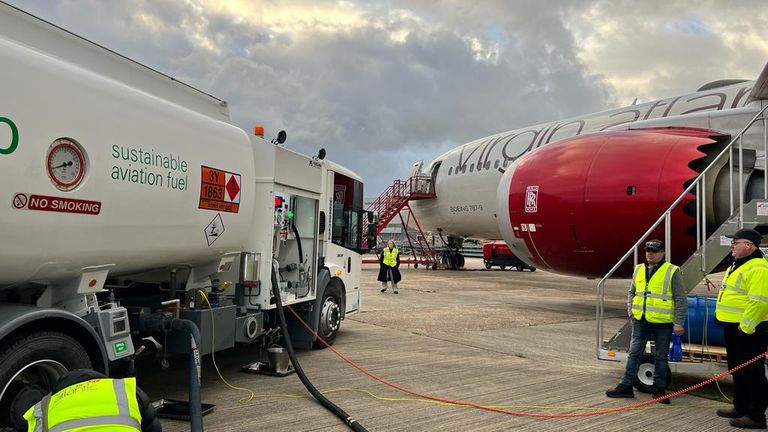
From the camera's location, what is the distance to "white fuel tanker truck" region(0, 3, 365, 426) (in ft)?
13.6

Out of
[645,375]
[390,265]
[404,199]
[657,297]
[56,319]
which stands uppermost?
[404,199]

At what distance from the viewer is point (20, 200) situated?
4039 millimetres

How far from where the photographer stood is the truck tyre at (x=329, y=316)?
9125mm

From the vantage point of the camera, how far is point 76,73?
4.66m

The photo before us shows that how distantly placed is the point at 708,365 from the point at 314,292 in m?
5.42

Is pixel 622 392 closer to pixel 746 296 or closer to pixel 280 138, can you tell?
pixel 746 296

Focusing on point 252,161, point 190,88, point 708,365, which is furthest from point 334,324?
point 708,365

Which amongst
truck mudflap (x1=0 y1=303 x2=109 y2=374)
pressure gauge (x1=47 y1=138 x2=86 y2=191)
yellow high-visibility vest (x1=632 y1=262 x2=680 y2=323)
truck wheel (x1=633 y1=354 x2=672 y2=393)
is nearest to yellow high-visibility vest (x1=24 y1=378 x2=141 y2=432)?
truck mudflap (x1=0 y1=303 x2=109 y2=374)

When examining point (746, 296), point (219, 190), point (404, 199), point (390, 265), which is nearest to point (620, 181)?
point (746, 296)

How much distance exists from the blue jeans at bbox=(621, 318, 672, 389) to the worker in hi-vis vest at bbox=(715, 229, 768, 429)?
2.19 ft

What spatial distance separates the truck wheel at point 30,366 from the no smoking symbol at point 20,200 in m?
1.02

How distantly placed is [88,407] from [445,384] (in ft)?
17.5

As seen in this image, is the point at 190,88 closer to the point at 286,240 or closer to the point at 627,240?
the point at 286,240

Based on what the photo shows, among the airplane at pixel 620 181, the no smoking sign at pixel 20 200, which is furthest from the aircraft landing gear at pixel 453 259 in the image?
the no smoking sign at pixel 20 200
